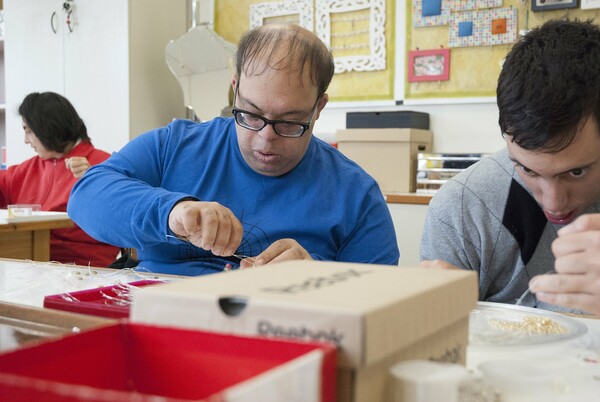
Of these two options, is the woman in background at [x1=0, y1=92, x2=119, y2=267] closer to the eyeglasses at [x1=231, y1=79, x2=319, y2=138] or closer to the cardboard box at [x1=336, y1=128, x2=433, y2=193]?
the cardboard box at [x1=336, y1=128, x2=433, y2=193]

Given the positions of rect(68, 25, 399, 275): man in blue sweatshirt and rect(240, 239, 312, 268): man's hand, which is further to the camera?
rect(68, 25, 399, 275): man in blue sweatshirt

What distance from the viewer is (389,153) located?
10.3 ft

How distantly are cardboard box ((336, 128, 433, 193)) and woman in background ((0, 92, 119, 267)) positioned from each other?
1.21 m

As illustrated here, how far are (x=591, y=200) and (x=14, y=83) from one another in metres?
3.87

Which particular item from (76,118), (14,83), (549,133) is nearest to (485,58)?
(76,118)

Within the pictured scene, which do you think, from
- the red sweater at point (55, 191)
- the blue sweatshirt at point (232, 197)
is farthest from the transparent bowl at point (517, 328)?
the red sweater at point (55, 191)

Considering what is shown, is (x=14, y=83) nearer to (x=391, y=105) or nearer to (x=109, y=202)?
(x=391, y=105)


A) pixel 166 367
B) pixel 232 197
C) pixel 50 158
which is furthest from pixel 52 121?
pixel 166 367

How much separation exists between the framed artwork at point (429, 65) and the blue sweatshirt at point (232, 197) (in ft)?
6.28

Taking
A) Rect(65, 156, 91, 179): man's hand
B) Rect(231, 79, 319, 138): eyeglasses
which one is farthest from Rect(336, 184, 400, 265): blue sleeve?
Rect(65, 156, 91, 179): man's hand

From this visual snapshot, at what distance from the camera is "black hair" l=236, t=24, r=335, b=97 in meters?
1.39

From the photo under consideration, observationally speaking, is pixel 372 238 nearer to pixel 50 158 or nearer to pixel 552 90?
pixel 552 90

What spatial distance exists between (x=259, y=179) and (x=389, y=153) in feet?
5.70

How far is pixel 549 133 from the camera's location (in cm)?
110
